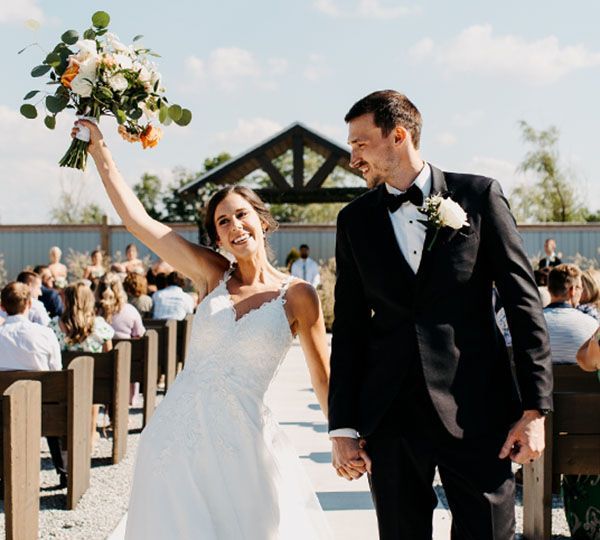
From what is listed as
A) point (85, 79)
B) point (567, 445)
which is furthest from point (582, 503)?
point (85, 79)

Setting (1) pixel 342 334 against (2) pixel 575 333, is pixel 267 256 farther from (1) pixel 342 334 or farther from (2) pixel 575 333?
(2) pixel 575 333

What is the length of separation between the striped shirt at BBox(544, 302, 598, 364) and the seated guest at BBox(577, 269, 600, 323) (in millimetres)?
443

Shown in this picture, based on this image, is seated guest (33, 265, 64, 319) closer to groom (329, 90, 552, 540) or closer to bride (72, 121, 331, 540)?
bride (72, 121, 331, 540)

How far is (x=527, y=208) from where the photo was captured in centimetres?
4253

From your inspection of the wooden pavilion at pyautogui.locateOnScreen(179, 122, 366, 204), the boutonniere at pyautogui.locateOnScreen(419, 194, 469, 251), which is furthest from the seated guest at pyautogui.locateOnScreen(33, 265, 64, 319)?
the boutonniere at pyautogui.locateOnScreen(419, 194, 469, 251)

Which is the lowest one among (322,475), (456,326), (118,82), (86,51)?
(322,475)

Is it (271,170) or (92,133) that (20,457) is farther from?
(271,170)

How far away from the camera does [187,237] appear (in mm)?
26828

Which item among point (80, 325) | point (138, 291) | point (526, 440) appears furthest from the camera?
point (138, 291)

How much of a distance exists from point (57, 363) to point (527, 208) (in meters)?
37.4

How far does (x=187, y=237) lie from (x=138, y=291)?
14666mm

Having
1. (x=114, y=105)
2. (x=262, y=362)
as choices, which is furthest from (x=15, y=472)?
(x=114, y=105)

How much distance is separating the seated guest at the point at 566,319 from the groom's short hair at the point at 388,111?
4.01 metres

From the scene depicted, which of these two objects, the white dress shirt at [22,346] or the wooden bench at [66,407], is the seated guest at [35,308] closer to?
the white dress shirt at [22,346]
